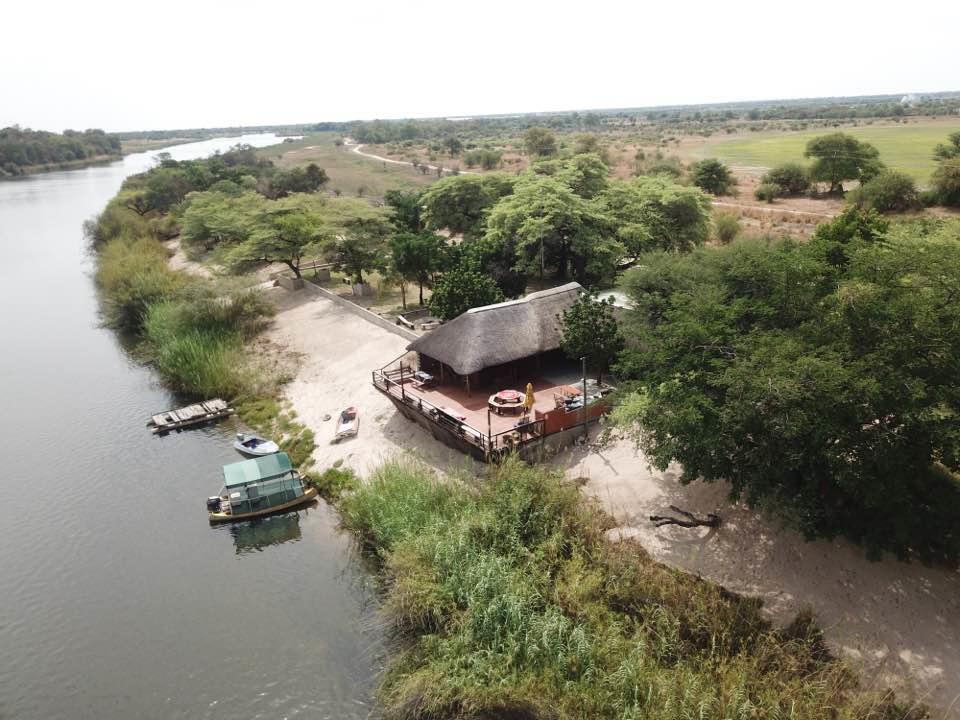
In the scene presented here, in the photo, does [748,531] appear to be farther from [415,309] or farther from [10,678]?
[415,309]

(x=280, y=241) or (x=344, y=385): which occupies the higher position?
(x=280, y=241)

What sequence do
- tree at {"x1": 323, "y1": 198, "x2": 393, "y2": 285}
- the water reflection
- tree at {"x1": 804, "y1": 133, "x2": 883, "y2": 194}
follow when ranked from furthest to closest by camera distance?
tree at {"x1": 804, "y1": 133, "x2": 883, "y2": 194} → tree at {"x1": 323, "y1": 198, "x2": 393, "y2": 285} → the water reflection

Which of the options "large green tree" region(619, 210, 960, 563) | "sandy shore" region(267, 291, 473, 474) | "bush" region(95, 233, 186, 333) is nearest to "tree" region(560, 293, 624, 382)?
"large green tree" region(619, 210, 960, 563)

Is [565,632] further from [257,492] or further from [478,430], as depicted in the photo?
[257,492]

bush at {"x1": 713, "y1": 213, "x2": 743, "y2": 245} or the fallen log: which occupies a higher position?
bush at {"x1": 713, "y1": 213, "x2": 743, "y2": 245}

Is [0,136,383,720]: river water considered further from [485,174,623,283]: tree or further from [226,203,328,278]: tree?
[485,174,623,283]: tree

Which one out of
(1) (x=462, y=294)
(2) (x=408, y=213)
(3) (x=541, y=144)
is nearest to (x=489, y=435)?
(1) (x=462, y=294)

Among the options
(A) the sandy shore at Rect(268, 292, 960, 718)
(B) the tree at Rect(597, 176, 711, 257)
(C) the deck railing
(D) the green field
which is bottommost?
(A) the sandy shore at Rect(268, 292, 960, 718)
